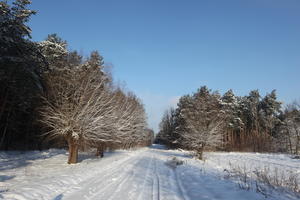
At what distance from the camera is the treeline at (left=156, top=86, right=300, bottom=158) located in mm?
27438

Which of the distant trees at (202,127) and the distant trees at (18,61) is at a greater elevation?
the distant trees at (18,61)

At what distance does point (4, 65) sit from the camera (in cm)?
1761

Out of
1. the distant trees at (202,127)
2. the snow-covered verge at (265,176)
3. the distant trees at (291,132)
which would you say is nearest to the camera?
the snow-covered verge at (265,176)

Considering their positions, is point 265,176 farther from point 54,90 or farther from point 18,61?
point 18,61

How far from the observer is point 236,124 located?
5878 centimetres

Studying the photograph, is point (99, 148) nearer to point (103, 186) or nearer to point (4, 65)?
point (4, 65)

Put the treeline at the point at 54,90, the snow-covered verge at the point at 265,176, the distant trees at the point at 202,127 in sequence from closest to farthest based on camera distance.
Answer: the snow-covered verge at the point at 265,176
the treeline at the point at 54,90
the distant trees at the point at 202,127

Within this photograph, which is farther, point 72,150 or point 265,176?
point 72,150

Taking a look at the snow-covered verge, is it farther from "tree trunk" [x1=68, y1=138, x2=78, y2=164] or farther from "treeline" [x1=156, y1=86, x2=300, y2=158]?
"tree trunk" [x1=68, y1=138, x2=78, y2=164]

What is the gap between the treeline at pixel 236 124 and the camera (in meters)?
27.4

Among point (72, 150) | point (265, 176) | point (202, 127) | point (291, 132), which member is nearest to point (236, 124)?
point (291, 132)

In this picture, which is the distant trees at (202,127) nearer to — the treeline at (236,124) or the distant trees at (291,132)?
the treeline at (236,124)

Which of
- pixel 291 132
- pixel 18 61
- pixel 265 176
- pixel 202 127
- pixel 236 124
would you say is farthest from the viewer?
pixel 236 124

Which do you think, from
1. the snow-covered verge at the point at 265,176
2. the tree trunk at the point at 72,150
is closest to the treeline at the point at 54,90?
the tree trunk at the point at 72,150
